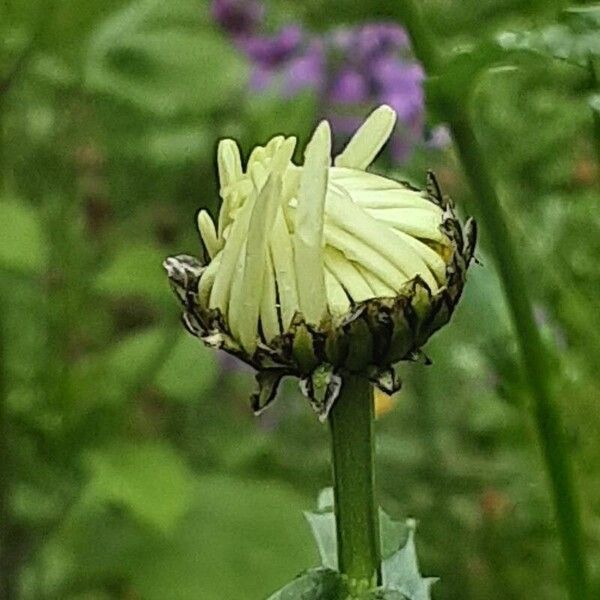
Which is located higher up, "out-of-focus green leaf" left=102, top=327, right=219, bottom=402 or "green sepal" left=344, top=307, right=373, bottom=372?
"out-of-focus green leaf" left=102, top=327, right=219, bottom=402

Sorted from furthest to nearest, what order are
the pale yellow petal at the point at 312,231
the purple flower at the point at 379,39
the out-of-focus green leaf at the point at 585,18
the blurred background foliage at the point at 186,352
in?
1. the purple flower at the point at 379,39
2. the blurred background foliage at the point at 186,352
3. the out-of-focus green leaf at the point at 585,18
4. the pale yellow petal at the point at 312,231

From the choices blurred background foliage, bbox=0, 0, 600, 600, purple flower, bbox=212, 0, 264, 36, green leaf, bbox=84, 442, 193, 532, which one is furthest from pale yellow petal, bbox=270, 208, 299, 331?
purple flower, bbox=212, 0, 264, 36

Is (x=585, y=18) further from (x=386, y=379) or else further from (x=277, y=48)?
(x=277, y=48)

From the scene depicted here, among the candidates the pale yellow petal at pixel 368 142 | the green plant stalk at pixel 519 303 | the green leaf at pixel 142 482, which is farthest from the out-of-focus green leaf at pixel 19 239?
the pale yellow petal at pixel 368 142

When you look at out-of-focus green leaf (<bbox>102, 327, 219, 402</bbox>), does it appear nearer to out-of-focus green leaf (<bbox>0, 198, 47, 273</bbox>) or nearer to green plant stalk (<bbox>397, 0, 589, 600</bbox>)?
out-of-focus green leaf (<bbox>0, 198, 47, 273</bbox>)

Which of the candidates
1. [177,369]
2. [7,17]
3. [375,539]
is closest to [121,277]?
[177,369]

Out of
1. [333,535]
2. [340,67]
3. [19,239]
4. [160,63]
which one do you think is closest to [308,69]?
[340,67]

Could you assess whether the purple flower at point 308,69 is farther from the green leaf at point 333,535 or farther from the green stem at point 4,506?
the green leaf at point 333,535
